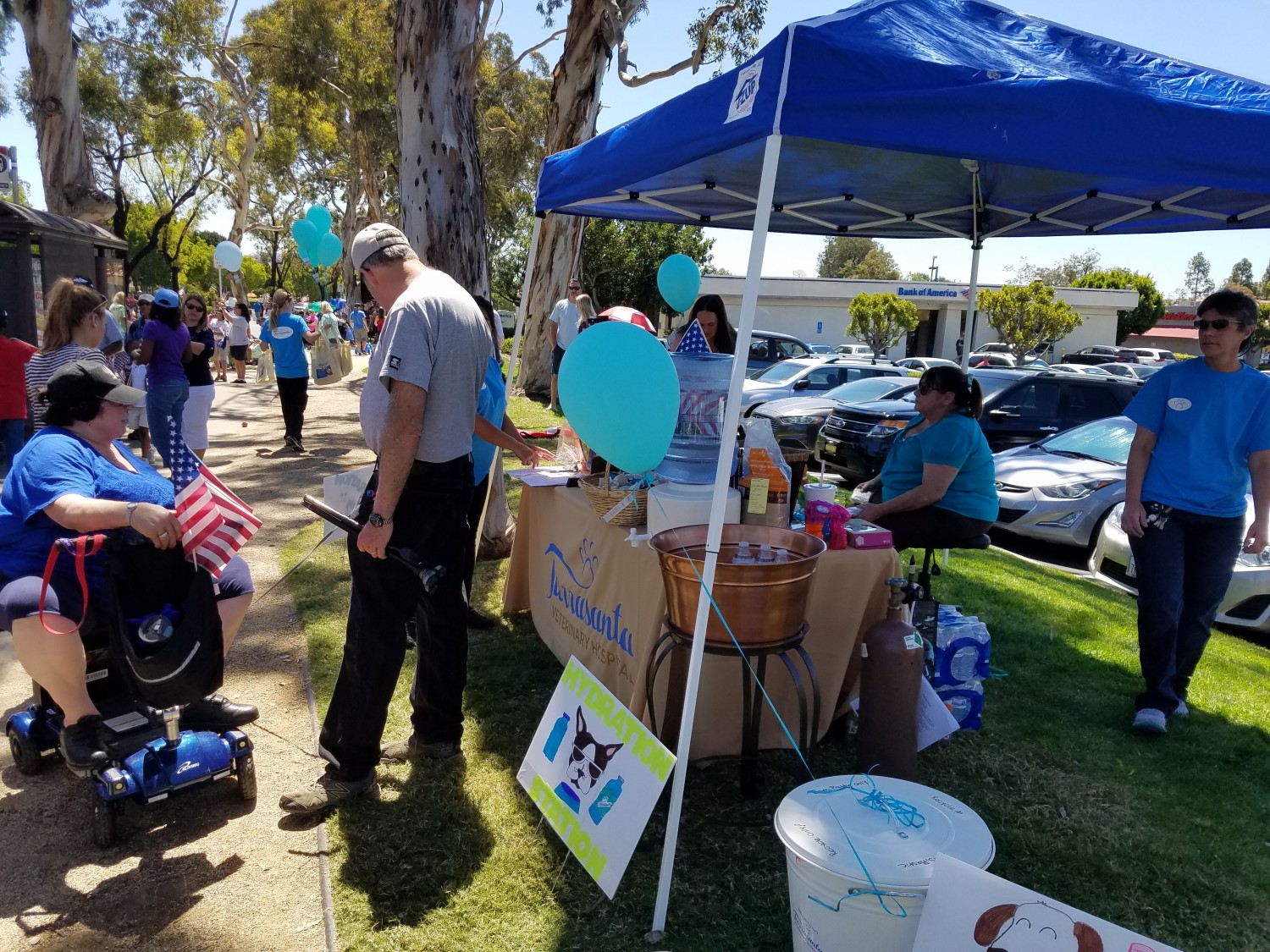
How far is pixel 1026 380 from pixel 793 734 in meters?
7.53

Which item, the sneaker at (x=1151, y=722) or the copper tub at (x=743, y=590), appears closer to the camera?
the copper tub at (x=743, y=590)

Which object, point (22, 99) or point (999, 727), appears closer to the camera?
point (999, 727)

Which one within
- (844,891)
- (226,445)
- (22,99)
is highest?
(22,99)

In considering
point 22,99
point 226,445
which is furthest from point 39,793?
point 22,99

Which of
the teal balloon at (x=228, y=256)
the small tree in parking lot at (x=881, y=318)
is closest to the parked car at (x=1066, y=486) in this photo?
the teal balloon at (x=228, y=256)

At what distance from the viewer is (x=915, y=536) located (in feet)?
13.8

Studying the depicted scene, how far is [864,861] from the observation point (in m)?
1.96

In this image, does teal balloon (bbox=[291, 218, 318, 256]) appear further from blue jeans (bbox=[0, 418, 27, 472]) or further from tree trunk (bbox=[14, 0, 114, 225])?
blue jeans (bbox=[0, 418, 27, 472])

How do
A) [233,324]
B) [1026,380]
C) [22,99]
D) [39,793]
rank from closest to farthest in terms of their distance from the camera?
[39,793] → [1026,380] → [233,324] → [22,99]

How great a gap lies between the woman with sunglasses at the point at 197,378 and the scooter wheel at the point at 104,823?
5.51 m

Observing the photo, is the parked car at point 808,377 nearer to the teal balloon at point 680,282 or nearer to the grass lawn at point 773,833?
the teal balloon at point 680,282

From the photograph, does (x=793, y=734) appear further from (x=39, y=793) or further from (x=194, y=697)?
(x=39, y=793)

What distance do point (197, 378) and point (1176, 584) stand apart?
25.9ft

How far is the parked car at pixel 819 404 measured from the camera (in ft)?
36.1
